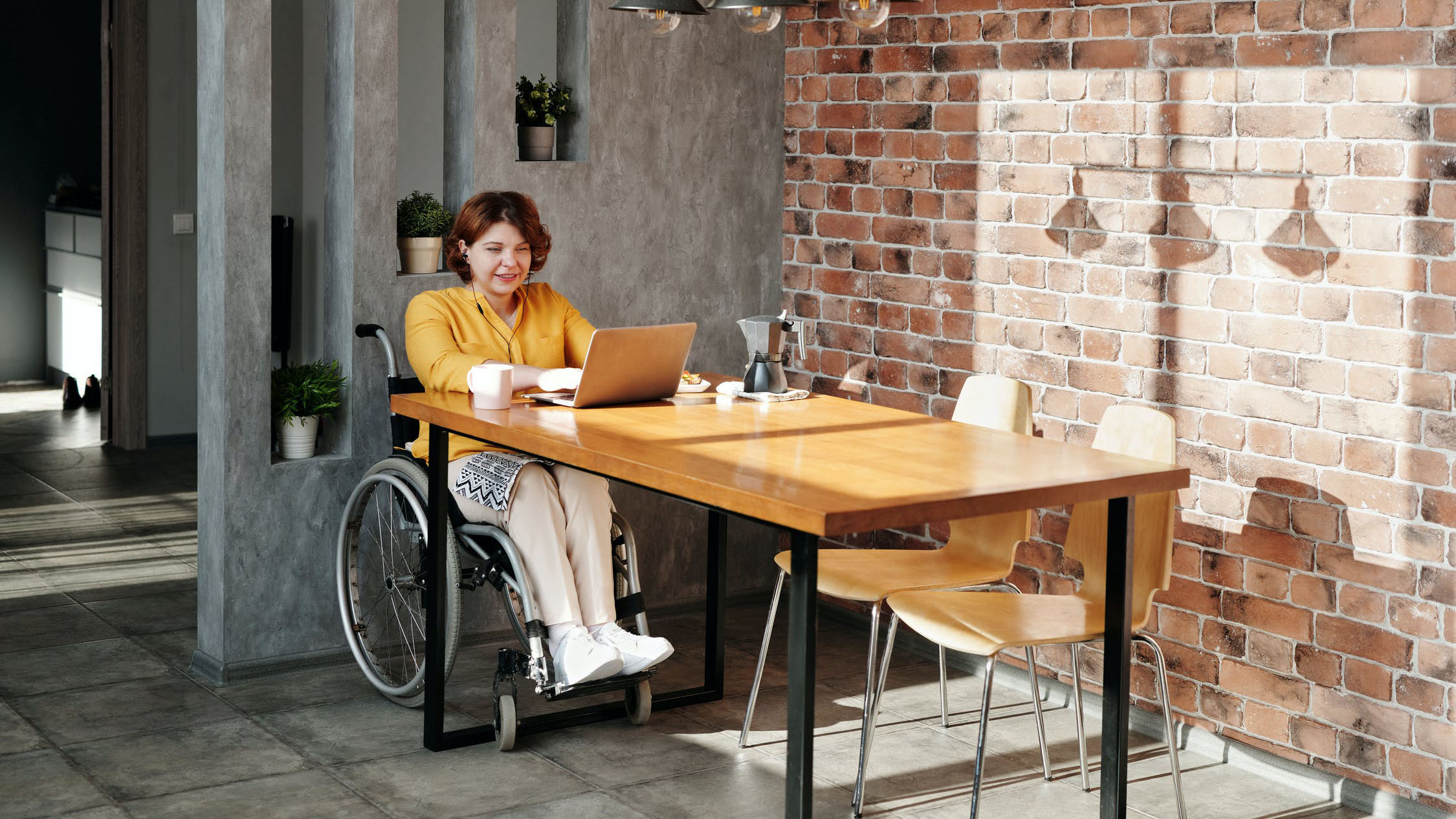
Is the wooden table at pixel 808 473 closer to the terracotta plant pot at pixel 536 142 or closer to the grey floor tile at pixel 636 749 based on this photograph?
the grey floor tile at pixel 636 749

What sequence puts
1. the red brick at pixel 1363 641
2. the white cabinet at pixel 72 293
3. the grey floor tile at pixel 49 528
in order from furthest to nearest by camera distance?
the white cabinet at pixel 72 293 → the grey floor tile at pixel 49 528 → the red brick at pixel 1363 641

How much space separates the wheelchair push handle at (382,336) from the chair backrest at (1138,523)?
178cm

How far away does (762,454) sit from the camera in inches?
124

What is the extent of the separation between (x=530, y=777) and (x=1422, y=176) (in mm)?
2350

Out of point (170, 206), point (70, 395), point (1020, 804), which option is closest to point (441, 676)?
point (1020, 804)

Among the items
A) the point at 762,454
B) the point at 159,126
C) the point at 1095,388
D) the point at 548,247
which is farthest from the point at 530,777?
the point at 159,126

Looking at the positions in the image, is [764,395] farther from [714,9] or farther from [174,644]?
[174,644]

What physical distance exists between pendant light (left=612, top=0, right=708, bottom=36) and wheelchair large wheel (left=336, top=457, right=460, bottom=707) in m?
1.26

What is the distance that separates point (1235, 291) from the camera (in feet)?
12.3

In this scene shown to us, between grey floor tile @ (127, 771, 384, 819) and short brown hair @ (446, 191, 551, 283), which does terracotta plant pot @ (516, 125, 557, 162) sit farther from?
grey floor tile @ (127, 771, 384, 819)

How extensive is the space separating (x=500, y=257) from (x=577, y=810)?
144cm

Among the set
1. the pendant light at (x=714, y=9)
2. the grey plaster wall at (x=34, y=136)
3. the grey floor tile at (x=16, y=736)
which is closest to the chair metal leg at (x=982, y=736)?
the pendant light at (x=714, y=9)

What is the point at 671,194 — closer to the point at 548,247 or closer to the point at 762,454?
the point at 548,247

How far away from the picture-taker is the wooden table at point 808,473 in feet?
9.02
